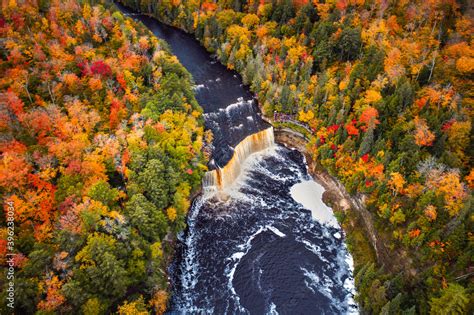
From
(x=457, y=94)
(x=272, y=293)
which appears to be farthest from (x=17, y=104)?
(x=457, y=94)

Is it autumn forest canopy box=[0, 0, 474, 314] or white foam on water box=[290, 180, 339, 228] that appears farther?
white foam on water box=[290, 180, 339, 228]

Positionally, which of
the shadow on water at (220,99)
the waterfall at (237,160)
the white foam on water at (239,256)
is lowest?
the white foam on water at (239,256)

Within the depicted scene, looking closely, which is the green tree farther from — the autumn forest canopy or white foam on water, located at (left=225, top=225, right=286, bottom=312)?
white foam on water, located at (left=225, top=225, right=286, bottom=312)

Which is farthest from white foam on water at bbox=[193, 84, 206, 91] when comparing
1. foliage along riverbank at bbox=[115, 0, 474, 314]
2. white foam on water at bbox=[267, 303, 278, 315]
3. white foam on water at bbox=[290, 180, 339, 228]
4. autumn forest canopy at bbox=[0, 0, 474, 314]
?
white foam on water at bbox=[267, 303, 278, 315]

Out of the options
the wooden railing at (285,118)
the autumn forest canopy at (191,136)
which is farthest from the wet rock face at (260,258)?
the wooden railing at (285,118)

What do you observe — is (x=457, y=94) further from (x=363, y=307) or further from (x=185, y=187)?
(x=185, y=187)

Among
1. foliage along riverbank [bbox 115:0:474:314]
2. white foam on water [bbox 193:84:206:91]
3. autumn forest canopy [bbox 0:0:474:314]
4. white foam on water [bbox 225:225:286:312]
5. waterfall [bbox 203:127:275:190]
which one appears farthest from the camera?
white foam on water [bbox 193:84:206:91]

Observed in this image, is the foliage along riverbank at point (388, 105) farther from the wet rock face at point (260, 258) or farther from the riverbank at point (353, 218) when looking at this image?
the wet rock face at point (260, 258)
